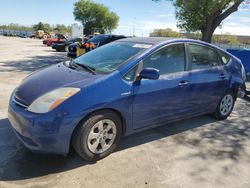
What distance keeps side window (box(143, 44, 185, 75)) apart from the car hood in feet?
3.02

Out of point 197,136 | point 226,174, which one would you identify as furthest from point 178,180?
point 197,136

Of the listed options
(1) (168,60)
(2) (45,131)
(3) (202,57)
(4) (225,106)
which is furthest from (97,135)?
(4) (225,106)

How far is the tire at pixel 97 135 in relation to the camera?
3.52 metres

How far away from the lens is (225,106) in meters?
5.82

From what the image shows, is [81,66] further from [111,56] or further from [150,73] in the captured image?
[150,73]

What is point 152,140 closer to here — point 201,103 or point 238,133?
point 201,103

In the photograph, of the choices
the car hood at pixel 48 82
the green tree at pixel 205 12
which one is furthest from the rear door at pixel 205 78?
the green tree at pixel 205 12

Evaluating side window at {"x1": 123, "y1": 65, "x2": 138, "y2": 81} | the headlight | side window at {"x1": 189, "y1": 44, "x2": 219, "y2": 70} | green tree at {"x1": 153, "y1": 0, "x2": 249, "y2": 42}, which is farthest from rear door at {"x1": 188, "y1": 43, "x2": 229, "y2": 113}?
green tree at {"x1": 153, "y1": 0, "x2": 249, "y2": 42}

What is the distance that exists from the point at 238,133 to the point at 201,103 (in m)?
0.88

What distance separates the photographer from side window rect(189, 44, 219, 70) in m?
4.88

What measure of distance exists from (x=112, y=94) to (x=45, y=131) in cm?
94

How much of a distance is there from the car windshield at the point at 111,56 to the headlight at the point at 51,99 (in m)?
0.65

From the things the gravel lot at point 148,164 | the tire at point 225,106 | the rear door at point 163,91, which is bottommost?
the gravel lot at point 148,164

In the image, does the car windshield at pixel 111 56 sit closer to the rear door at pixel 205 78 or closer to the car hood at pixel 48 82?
the car hood at pixel 48 82
